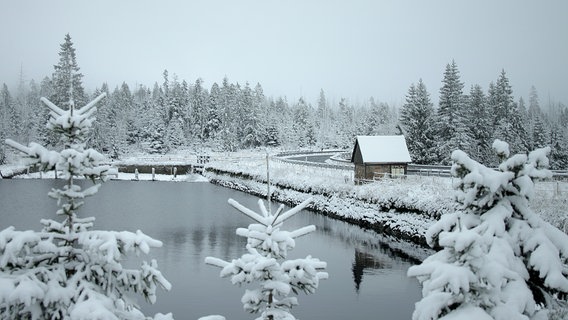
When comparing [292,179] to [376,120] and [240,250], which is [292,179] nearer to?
[240,250]

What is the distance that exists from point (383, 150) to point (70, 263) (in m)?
34.4

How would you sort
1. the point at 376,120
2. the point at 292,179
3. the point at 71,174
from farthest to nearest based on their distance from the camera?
the point at 376,120 < the point at 292,179 < the point at 71,174

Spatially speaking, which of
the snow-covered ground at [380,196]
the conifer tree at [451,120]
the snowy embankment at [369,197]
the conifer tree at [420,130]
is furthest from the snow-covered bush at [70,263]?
the conifer tree at [420,130]

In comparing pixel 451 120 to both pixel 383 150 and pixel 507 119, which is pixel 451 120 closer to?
pixel 507 119

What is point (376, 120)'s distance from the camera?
104812mm

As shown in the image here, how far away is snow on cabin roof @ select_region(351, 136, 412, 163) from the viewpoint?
36.6 metres

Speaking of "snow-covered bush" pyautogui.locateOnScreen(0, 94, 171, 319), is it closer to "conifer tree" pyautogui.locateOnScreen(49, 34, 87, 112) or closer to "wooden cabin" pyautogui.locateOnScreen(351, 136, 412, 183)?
"wooden cabin" pyautogui.locateOnScreen(351, 136, 412, 183)

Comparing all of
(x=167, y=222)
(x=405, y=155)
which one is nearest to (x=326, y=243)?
(x=167, y=222)

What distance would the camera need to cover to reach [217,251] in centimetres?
2372

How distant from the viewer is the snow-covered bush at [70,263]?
4.26 m

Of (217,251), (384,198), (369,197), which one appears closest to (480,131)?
(369,197)

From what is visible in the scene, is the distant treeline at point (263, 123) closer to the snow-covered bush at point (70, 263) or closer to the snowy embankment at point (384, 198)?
the snowy embankment at point (384, 198)

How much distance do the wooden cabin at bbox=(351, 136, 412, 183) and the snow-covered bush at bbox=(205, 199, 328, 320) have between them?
30711 mm

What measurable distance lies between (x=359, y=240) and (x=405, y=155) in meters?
13.3
